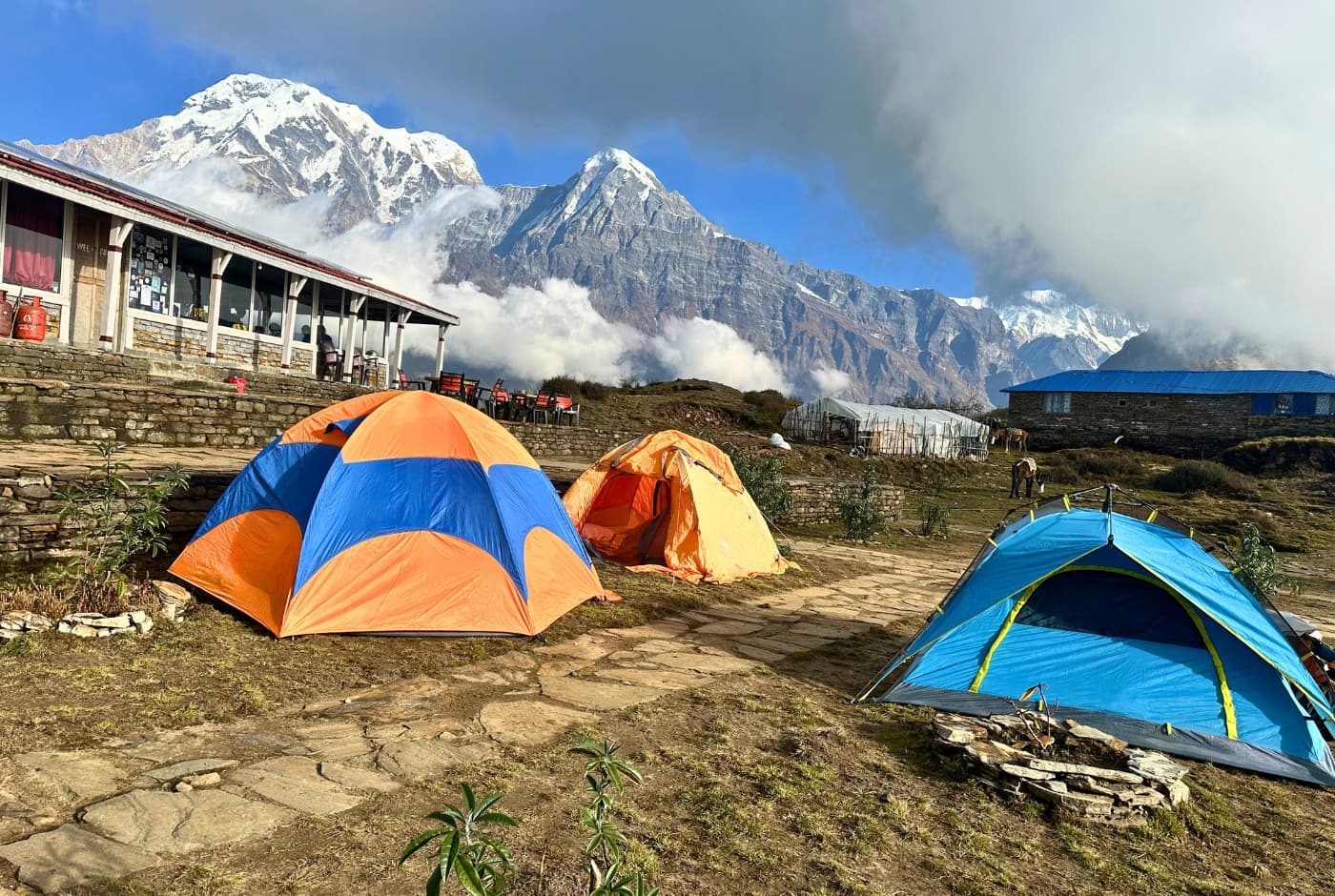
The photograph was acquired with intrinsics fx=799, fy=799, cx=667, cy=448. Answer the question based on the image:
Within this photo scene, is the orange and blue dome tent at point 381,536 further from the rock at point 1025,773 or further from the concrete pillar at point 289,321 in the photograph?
the concrete pillar at point 289,321

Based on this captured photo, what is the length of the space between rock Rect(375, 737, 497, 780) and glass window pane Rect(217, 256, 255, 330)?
16064 millimetres

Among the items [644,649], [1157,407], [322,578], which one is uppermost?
[1157,407]

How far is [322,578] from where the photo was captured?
5457 millimetres

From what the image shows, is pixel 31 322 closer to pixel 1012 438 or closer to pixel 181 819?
pixel 181 819

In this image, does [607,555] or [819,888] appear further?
[607,555]

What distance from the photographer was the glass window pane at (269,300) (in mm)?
18078

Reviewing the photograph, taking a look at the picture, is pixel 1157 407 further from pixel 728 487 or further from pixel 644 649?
pixel 644 649

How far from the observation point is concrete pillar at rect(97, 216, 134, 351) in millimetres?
14078

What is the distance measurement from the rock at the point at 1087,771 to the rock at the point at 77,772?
4045 mm

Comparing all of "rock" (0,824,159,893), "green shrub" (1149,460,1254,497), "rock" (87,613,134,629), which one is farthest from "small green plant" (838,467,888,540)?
"green shrub" (1149,460,1254,497)

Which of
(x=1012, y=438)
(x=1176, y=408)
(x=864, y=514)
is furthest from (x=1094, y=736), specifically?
(x=1176, y=408)

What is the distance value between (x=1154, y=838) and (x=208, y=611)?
570 centimetres

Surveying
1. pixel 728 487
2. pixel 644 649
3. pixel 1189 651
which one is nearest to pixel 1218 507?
pixel 728 487

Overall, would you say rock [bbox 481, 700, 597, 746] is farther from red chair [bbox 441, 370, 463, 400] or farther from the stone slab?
red chair [bbox 441, 370, 463, 400]
